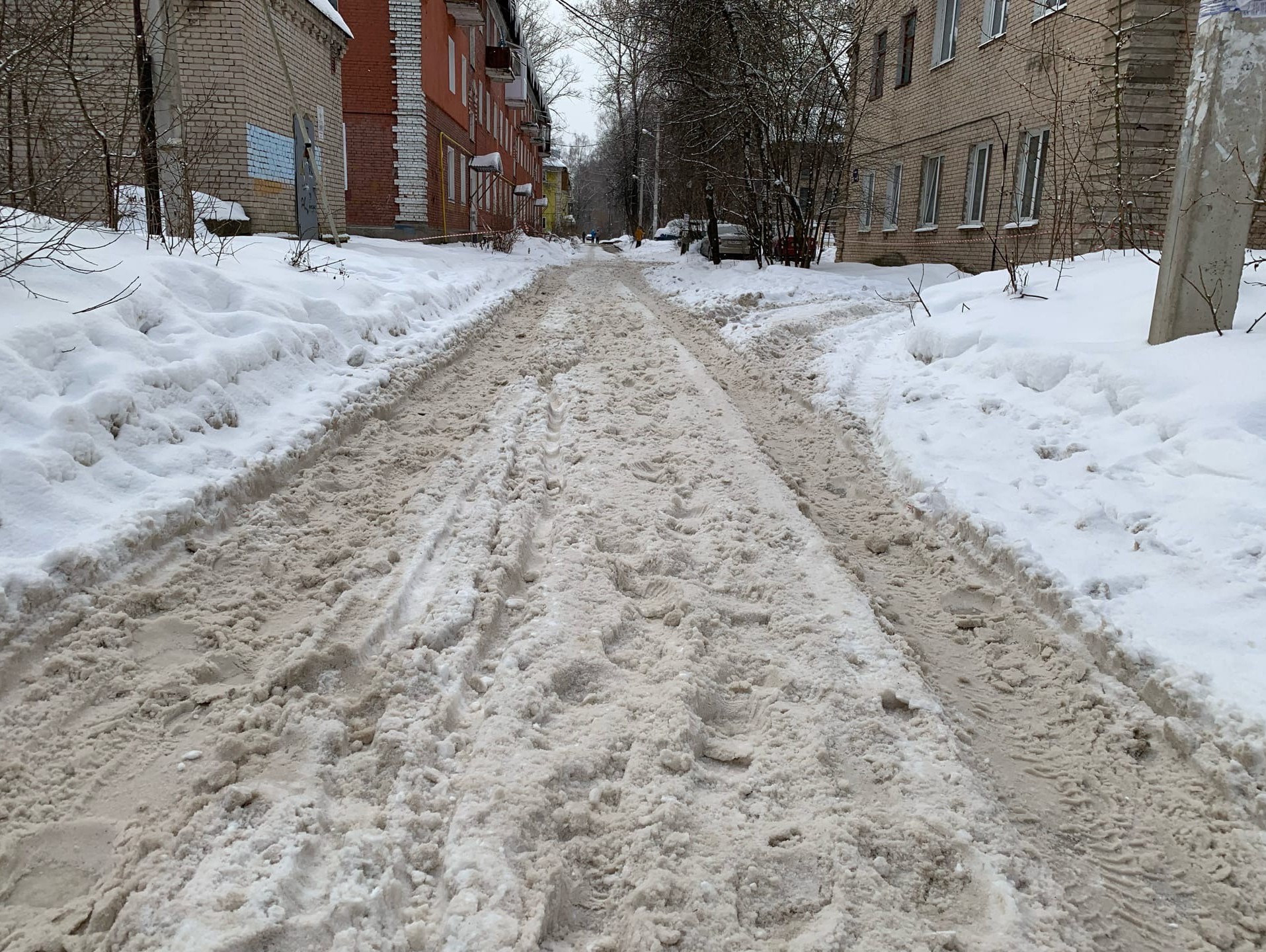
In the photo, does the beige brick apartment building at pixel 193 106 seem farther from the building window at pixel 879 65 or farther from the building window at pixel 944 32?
the building window at pixel 944 32

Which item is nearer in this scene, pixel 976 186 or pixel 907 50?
pixel 976 186

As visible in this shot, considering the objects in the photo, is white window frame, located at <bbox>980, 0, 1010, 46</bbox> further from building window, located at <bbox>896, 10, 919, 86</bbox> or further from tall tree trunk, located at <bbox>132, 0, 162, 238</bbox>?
tall tree trunk, located at <bbox>132, 0, 162, 238</bbox>

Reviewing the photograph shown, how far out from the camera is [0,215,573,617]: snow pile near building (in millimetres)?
2861

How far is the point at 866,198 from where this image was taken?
63.9ft

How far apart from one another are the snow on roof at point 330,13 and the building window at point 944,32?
1225 centimetres

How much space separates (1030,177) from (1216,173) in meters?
10.3

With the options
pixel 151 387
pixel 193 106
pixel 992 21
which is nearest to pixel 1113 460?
pixel 151 387

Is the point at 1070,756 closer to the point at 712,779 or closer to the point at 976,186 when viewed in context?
the point at 712,779

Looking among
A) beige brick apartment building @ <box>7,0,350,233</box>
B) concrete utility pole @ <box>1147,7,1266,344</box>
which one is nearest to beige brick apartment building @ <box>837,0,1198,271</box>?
concrete utility pole @ <box>1147,7,1266,344</box>

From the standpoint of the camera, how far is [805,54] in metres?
13.6

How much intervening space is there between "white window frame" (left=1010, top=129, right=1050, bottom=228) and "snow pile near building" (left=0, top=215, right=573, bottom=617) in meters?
10.5

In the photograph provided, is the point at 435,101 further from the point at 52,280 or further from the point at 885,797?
the point at 885,797

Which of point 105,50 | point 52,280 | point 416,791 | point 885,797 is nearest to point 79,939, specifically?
point 416,791

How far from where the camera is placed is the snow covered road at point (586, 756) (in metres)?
1.63
